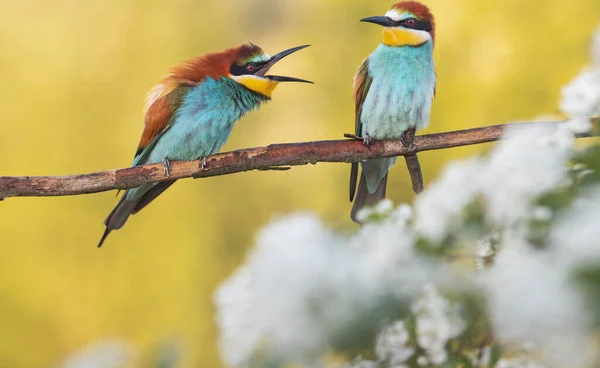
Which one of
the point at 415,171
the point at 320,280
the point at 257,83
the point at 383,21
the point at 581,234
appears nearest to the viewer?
the point at 581,234

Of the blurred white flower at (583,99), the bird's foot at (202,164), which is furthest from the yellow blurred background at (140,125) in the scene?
the blurred white flower at (583,99)

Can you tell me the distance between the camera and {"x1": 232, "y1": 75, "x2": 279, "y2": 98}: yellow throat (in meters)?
1.62

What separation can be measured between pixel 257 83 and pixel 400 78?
1.08ft

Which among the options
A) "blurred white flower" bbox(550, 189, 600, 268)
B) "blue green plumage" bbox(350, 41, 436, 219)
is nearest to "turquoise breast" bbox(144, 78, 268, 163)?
"blue green plumage" bbox(350, 41, 436, 219)

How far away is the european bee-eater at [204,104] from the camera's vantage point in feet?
5.34

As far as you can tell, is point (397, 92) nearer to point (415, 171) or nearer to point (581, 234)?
point (415, 171)

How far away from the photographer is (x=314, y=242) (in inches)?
36.9

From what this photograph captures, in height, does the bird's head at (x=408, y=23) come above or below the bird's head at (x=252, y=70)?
above

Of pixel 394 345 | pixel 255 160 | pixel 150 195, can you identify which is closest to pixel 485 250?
pixel 394 345

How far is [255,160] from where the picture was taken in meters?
1.31

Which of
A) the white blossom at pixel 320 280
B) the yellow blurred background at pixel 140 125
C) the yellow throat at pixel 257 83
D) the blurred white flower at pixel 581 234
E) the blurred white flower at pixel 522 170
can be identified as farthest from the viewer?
the yellow blurred background at pixel 140 125

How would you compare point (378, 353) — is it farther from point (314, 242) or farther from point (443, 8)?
point (443, 8)

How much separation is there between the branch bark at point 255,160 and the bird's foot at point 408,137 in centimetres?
1

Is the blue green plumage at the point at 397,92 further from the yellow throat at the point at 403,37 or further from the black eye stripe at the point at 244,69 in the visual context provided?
the black eye stripe at the point at 244,69
